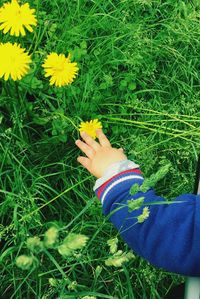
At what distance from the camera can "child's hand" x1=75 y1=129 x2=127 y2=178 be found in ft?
4.59

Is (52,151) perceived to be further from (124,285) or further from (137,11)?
(137,11)

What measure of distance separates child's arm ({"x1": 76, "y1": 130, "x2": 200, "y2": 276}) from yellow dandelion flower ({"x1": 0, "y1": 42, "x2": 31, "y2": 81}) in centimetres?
34

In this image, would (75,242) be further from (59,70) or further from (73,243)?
(59,70)

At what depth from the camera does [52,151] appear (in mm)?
1618

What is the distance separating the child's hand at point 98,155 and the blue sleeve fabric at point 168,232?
0.47 ft

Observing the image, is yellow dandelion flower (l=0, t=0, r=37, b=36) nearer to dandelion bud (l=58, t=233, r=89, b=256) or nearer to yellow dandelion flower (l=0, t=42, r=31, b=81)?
yellow dandelion flower (l=0, t=42, r=31, b=81)

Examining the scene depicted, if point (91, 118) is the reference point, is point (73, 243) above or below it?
above

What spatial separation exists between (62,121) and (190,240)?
1.90 feet

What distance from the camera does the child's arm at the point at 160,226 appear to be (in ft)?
3.76

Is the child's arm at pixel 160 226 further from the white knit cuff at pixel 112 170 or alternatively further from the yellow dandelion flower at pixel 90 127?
the yellow dandelion flower at pixel 90 127

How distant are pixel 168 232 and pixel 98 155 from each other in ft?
1.15

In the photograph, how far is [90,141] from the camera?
4.80 ft

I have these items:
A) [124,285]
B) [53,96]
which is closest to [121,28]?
[53,96]

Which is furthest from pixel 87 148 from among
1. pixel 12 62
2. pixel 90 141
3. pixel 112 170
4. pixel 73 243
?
pixel 73 243
